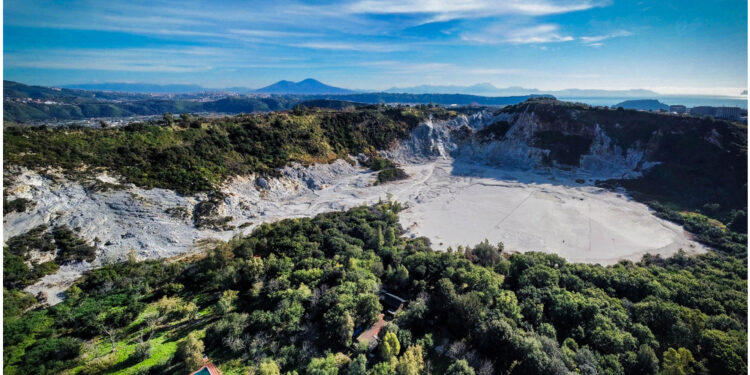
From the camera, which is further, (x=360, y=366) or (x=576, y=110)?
(x=576, y=110)

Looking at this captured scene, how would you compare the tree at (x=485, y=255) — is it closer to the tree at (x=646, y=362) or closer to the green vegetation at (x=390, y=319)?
the green vegetation at (x=390, y=319)

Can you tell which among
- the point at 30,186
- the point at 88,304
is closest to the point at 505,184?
the point at 88,304

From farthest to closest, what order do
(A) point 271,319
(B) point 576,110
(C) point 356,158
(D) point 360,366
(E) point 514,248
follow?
(B) point 576,110 < (C) point 356,158 < (E) point 514,248 < (A) point 271,319 < (D) point 360,366

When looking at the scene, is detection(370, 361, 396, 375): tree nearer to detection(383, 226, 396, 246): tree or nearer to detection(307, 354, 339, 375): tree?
detection(307, 354, 339, 375): tree

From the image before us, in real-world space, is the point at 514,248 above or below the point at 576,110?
below

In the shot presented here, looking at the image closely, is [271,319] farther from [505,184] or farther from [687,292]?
[505,184]

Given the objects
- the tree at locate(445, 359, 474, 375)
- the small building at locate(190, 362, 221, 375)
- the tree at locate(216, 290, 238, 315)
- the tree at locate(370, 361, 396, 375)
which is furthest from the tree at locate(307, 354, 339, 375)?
the tree at locate(216, 290, 238, 315)
